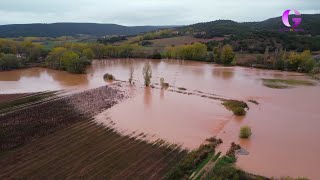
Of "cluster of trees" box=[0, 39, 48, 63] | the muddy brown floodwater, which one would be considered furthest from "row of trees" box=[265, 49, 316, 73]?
"cluster of trees" box=[0, 39, 48, 63]

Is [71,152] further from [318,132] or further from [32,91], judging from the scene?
[32,91]

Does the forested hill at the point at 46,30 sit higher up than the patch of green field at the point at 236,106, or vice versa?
the forested hill at the point at 46,30

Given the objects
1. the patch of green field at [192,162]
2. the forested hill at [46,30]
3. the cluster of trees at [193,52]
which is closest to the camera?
the patch of green field at [192,162]

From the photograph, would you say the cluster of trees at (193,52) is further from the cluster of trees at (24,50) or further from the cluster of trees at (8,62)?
the cluster of trees at (8,62)

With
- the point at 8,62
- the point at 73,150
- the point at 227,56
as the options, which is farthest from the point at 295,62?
the point at 8,62

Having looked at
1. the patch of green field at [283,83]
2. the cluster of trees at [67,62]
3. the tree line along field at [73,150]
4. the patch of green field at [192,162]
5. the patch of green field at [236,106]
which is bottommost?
the tree line along field at [73,150]

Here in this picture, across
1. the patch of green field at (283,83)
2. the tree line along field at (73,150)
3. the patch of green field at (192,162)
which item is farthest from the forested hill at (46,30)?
the patch of green field at (192,162)

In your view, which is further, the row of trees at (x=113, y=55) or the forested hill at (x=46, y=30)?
the forested hill at (x=46, y=30)
